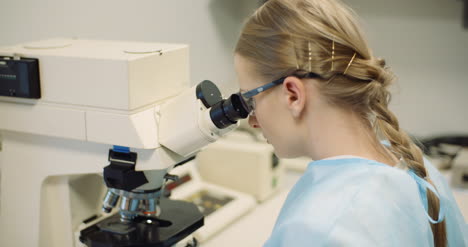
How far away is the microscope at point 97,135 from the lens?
3.30 feet

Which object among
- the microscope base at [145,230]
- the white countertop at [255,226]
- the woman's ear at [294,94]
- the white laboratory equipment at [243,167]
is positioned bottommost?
the white countertop at [255,226]

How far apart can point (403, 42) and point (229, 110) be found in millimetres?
1836

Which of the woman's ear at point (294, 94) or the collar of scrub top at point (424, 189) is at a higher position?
the woman's ear at point (294, 94)

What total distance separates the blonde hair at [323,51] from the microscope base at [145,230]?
434 millimetres

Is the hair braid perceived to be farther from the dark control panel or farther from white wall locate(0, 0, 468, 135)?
white wall locate(0, 0, 468, 135)

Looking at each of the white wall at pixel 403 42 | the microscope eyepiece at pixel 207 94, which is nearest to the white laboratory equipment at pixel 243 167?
the white wall at pixel 403 42

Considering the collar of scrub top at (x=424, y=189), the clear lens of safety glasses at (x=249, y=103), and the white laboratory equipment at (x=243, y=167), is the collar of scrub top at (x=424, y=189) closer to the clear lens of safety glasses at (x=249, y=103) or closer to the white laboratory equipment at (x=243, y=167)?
the clear lens of safety glasses at (x=249, y=103)

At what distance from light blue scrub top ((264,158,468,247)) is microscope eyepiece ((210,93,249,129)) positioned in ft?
0.58

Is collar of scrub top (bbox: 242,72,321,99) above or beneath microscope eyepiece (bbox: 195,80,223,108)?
above

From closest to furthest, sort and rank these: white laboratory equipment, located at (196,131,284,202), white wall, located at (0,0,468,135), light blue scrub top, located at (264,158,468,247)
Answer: light blue scrub top, located at (264,158,468,247), white laboratory equipment, located at (196,131,284,202), white wall, located at (0,0,468,135)

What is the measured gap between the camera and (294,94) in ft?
3.07

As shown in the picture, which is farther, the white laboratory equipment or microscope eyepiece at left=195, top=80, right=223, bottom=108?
the white laboratory equipment

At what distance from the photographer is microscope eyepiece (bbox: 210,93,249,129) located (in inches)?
39.0

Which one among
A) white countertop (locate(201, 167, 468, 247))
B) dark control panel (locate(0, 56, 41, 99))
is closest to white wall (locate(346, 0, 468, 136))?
white countertop (locate(201, 167, 468, 247))
